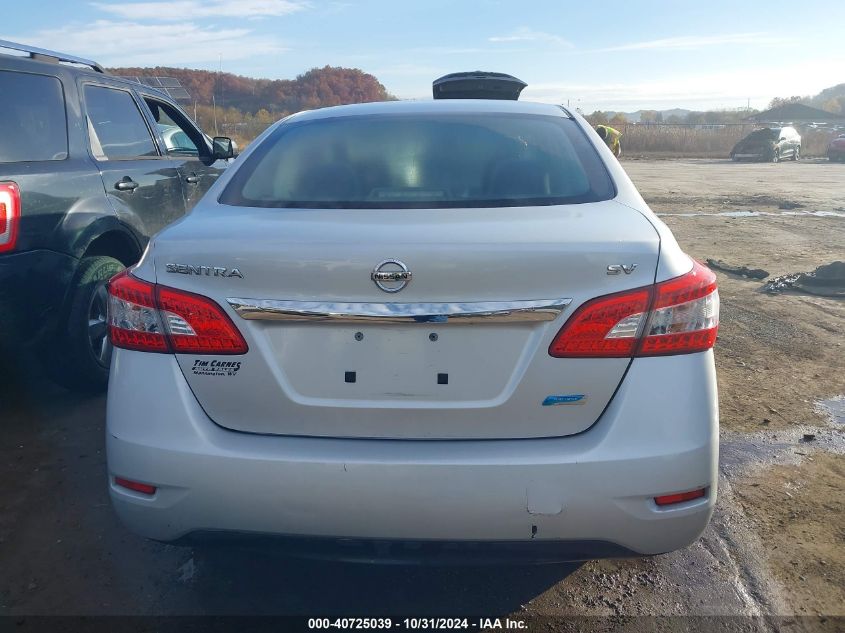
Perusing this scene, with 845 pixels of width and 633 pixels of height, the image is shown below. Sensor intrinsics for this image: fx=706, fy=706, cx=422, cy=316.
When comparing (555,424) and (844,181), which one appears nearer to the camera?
(555,424)

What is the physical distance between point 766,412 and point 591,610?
217 centimetres

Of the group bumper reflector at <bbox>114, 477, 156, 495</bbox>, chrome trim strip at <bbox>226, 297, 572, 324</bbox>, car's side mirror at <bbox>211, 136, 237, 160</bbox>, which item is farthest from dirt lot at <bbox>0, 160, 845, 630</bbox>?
car's side mirror at <bbox>211, 136, 237, 160</bbox>

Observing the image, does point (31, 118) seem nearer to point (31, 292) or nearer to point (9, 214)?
point (9, 214)

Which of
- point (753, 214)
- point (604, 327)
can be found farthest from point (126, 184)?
point (753, 214)

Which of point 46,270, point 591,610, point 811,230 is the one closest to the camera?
point 591,610

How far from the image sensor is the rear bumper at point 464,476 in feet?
6.22

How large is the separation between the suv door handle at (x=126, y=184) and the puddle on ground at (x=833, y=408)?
4.35 meters

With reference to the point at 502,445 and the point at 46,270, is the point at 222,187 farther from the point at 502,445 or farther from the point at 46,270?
the point at 46,270

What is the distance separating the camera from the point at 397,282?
1.88 metres

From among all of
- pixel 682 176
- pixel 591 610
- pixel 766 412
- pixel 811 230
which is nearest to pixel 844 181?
pixel 682 176

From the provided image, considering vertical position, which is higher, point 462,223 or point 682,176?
point 462,223

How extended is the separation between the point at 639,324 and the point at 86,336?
3.26 m

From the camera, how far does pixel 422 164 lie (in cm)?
273

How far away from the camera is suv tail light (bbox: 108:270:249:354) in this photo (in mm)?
1956
